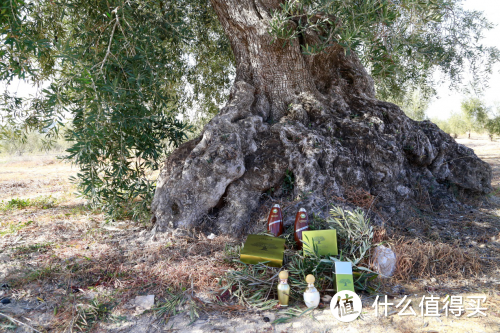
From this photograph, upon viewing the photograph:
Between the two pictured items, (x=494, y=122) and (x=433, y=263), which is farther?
(x=494, y=122)

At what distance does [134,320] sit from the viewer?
237 centimetres

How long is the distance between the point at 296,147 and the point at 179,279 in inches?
88.9

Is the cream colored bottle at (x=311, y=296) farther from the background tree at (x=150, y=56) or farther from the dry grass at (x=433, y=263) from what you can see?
the background tree at (x=150, y=56)

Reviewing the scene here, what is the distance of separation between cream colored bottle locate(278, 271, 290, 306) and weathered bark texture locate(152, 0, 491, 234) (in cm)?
140

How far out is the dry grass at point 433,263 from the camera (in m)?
2.84

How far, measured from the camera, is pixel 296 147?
13.7 feet

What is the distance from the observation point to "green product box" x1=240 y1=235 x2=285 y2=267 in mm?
2795

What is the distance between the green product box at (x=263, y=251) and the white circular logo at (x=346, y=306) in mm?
584

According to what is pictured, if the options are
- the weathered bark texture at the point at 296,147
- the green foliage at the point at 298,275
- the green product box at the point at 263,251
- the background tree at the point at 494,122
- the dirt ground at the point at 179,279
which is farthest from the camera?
the background tree at the point at 494,122

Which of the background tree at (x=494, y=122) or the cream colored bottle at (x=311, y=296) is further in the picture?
the background tree at (x=494, y=122)

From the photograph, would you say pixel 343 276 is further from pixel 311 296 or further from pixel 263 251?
pixel 263 251

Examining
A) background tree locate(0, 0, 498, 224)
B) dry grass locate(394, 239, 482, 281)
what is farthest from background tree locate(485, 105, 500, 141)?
dry grass locate(394, 239, 482, 281)

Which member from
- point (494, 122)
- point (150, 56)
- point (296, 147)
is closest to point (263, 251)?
point (296, 147)

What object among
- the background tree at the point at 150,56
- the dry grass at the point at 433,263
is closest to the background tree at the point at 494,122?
the background tree at the point at 150,56
